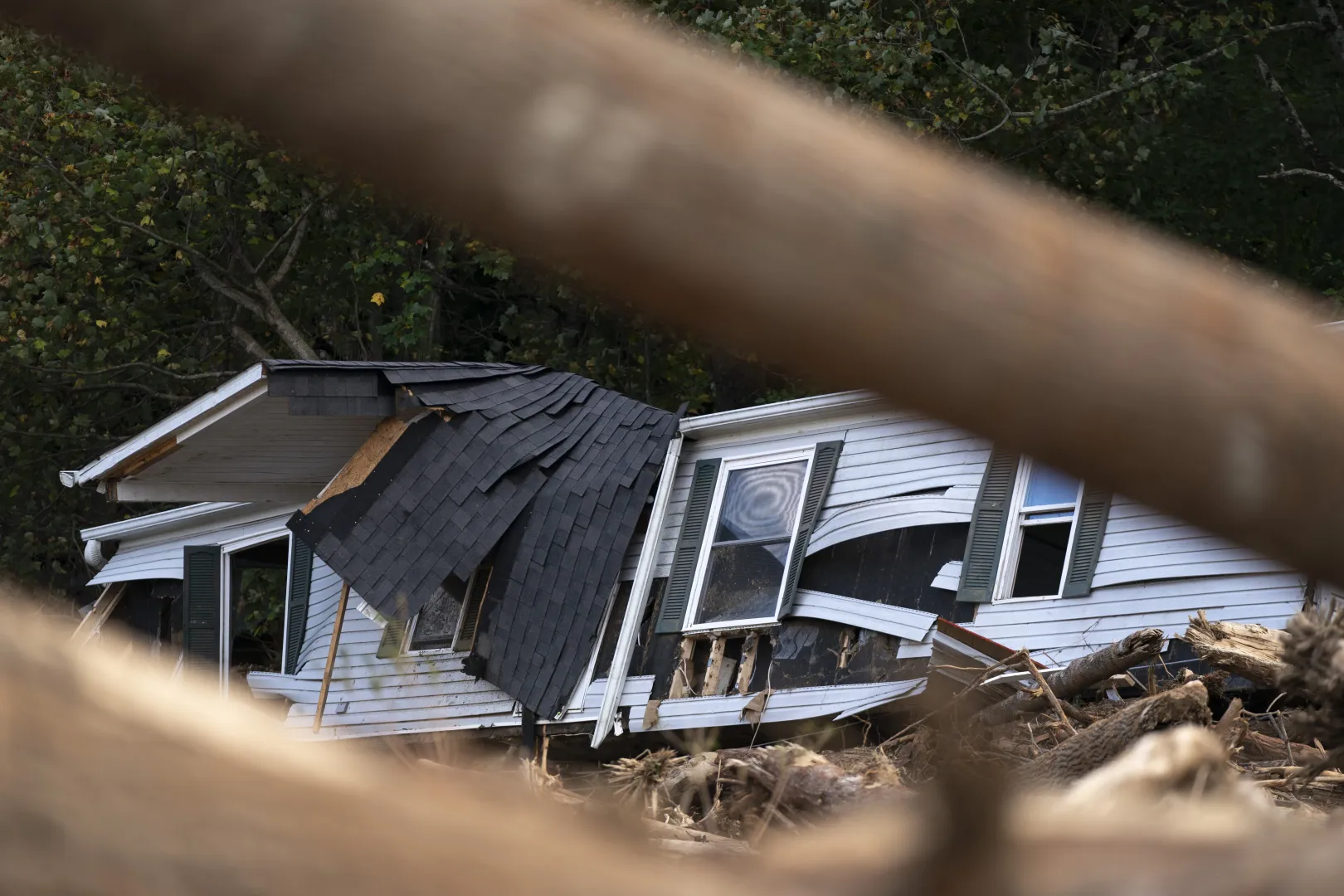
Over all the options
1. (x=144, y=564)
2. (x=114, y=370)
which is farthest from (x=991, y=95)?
(x=114, y=370)

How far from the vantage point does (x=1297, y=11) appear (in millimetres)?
20750

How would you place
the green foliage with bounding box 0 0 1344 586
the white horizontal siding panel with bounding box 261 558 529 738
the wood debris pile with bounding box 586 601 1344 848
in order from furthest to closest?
the green foliage with bounding box 0 0 1344 586, the white horizontal siding panel with bounding box 261 558 529 738, the wood debris pile with bounding box 586 601 1344 848

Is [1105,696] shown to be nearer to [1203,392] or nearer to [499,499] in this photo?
[499,499]

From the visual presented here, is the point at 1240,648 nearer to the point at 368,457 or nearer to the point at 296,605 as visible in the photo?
the point at 368,457

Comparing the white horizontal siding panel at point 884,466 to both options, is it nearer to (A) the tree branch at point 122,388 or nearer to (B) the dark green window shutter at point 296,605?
(B) the dark green window shutter at point 296,605

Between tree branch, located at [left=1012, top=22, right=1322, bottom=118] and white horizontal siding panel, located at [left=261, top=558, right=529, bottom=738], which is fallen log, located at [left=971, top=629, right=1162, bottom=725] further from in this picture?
tree branch, located at [left=1012, top=22, right=1322, bottom=118]

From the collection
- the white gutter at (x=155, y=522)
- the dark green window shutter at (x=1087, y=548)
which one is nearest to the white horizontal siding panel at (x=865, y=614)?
the dark green window shutter at (x=1087, y=548)

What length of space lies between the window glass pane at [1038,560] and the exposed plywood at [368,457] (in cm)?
551

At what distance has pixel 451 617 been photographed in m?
12.4

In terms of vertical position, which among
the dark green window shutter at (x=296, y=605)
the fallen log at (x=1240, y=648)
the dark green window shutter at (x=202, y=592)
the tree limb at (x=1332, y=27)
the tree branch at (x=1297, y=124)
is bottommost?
the dark green window shutter at (x=202, y=592)

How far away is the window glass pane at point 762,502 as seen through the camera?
37.0ft

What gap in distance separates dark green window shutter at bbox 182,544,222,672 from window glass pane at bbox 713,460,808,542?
776cm

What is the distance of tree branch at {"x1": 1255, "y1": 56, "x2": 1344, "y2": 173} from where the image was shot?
56.3ft

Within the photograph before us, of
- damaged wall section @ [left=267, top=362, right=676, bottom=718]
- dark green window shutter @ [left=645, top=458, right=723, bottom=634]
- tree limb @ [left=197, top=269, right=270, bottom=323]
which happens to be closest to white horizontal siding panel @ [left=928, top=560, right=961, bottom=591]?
dark green window shutter @ [left=645, top=458, right=723, bottom=634]
